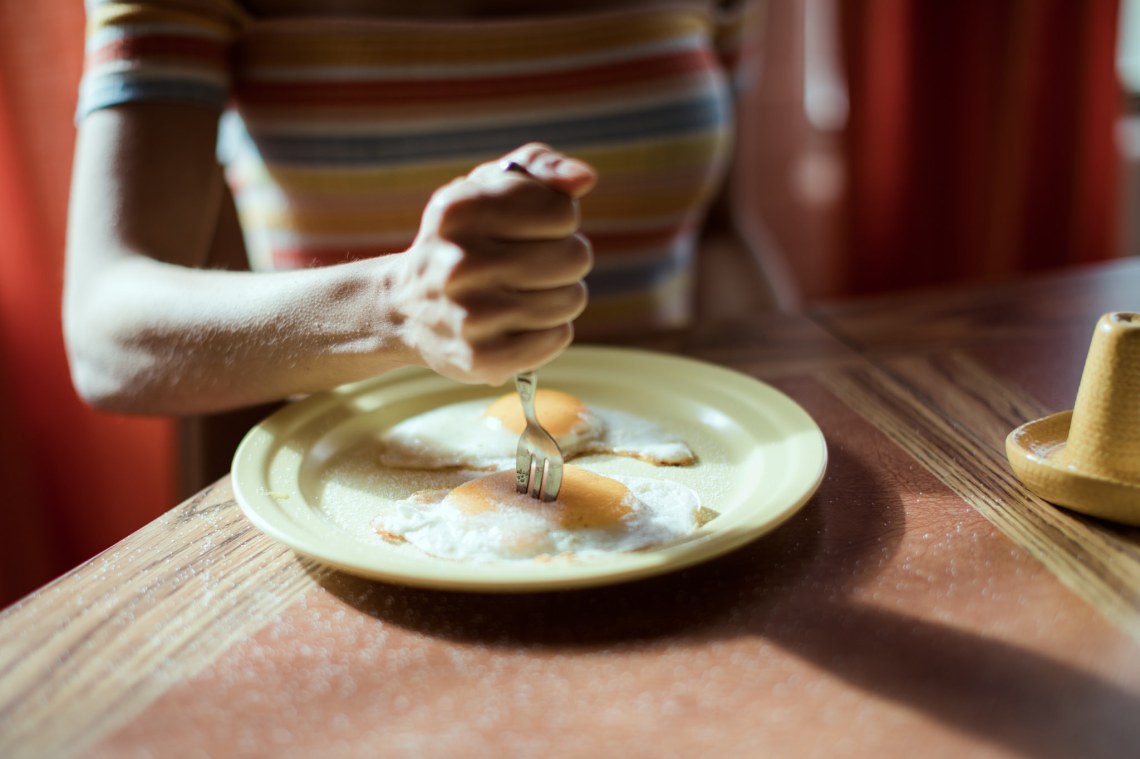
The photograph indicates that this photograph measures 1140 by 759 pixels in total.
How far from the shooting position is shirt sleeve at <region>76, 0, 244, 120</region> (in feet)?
3.44

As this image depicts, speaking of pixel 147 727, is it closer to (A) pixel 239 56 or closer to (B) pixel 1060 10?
(A) pixel 239 56

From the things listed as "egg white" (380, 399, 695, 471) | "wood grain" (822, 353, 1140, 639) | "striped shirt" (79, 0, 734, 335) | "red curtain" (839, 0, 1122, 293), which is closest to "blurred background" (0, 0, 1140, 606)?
"red curtain" (839, 0, 1122, 293)

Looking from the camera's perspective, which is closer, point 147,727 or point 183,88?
point 147,727

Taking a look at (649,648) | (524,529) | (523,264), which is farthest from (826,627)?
(523,264)

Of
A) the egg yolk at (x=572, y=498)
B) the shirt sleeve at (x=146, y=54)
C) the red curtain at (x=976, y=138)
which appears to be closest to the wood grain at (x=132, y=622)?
the egg yolk at (x=572, y=498)

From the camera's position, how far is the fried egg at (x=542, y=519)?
2.29 ft

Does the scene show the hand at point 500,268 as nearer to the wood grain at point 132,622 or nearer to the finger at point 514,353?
the finger at point 514,353

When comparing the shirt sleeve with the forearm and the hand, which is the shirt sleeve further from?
the hand

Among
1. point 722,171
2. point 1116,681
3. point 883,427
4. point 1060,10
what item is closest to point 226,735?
point 1116,681

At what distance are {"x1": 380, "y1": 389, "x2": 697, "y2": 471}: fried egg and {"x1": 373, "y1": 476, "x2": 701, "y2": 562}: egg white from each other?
0.33 feet

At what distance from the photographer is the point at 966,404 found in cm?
97

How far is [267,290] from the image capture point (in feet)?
2.85

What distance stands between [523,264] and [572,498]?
0.61 feet

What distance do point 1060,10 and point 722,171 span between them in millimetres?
1369
